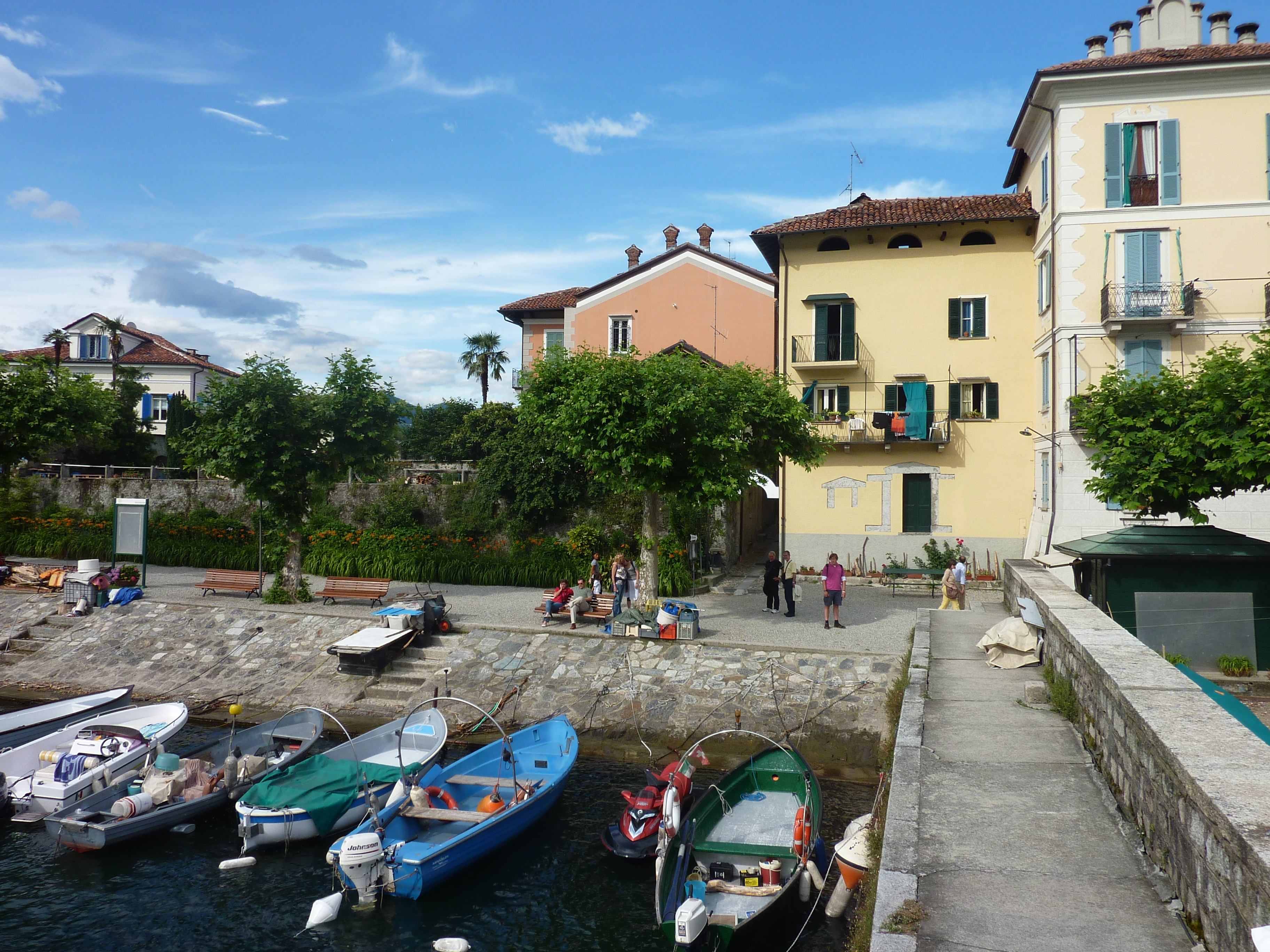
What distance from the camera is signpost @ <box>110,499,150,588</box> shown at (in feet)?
77.0

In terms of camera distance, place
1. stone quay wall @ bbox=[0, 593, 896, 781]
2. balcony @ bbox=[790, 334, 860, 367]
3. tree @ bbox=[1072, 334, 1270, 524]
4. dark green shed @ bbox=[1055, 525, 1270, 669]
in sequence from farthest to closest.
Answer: balcony @ bbox=[790, 334, 860, 367]
stone quay wall @ bbox=[0, 593, 896, 781]
tree @ bbox=[1072, 334, 1270, 524]
dark green shed @ bbox=[1055, 525, 1270, 669]

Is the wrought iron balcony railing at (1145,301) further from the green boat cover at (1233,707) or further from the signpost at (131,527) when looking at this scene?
the signpost at (131,527)

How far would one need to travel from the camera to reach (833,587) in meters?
18.4

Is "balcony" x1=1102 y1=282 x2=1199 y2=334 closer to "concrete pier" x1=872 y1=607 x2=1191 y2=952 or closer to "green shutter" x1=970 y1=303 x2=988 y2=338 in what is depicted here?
"green shutter" x1=970 y1=303 x2=988 y2=338

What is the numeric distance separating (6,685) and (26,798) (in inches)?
347

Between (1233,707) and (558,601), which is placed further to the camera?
(558,601)

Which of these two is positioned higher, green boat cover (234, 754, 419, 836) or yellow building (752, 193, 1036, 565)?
yellow building (752, 193, 1036, 565)

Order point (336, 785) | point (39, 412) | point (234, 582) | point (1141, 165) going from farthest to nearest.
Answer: point (39, 412) < point (1141, 165) < point (234, 582) < point (336, 785)

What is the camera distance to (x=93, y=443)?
1683 inches

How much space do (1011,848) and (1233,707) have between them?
10.1ft

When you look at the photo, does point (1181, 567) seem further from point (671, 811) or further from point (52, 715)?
point (52, 715)

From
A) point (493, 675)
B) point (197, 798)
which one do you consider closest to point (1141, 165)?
point (493, 675)

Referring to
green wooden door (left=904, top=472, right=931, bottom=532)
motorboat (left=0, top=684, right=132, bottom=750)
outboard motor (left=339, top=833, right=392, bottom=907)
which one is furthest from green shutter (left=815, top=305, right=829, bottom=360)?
motorboat (left=0, top=684, right=132, bottom=750)

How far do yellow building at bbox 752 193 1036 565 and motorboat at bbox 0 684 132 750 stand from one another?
2005cm
